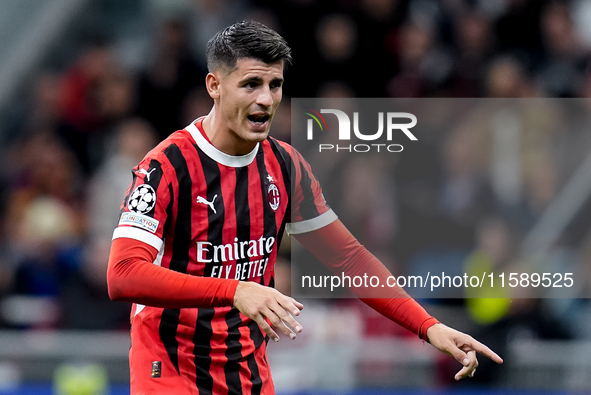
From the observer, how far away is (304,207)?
13.2 ft

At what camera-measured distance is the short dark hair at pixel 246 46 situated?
11.8ft

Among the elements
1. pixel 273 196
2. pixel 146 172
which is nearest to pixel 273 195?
pixel 273 196

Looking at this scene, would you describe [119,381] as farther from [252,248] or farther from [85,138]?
[252,248]

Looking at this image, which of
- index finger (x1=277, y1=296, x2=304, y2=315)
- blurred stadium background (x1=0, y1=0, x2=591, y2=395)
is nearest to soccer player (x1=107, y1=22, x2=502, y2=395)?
index finger (x1=277, y1=296, x2=304, y2=315)

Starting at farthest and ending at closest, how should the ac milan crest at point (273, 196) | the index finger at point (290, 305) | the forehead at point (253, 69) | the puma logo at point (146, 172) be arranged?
the ac milan crest at point (273, 196) < the forehead at point (253, 69) < the puma logo at point (146, 172) < the index finger at point (290, 305)

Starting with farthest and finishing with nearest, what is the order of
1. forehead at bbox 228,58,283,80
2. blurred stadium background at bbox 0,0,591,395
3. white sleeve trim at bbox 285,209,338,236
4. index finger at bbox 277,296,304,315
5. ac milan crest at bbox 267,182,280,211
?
blurred stadium background at bbox 0,0,591,395 < white sleeve trim at bbox 285,209,338,236 < ac milan crest at bbox 267,182,280,211 < forehead at bbox 228,58,283,80 < index finger at bbox 277,296,304,315

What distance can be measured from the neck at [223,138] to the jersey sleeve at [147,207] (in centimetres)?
34

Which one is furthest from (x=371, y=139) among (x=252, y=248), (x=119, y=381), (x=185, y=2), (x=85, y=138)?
(x=185, y=2)

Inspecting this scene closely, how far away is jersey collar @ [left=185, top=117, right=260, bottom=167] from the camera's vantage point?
12.3ft

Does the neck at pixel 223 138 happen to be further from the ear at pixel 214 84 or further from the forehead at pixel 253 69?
the forehead at pixel 253 69

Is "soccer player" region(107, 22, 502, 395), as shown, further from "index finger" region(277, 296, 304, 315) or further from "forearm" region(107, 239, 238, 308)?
"index finger" region(277, 296, 304, 315)

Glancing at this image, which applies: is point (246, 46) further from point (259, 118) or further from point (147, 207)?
point (147, 207)

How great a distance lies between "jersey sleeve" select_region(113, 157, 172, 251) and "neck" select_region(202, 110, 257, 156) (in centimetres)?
34

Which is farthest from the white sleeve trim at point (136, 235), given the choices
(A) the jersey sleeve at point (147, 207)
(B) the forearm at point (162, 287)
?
(B) the forearm at point (162, 287)
